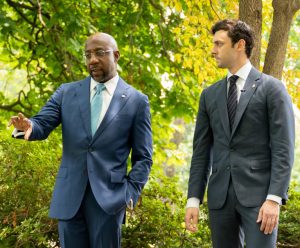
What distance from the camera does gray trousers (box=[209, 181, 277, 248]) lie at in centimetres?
352

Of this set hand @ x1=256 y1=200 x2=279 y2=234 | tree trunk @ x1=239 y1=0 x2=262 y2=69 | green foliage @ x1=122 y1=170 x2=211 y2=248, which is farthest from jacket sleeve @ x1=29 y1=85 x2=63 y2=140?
tree trunk @ x1=239 y1=0 x2=262 y2=69

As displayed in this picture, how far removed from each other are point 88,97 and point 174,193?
2.05 m

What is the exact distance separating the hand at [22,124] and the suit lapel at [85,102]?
37 cm

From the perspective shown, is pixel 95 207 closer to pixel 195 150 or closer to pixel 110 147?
pixel 110 147

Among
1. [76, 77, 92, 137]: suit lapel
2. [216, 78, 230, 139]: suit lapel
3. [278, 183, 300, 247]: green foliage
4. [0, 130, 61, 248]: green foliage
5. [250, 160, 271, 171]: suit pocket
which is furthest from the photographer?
[0, 130, 61, 248]: green foliage

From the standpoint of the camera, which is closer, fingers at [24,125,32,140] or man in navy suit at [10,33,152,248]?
fingers at [24,125,32,140]

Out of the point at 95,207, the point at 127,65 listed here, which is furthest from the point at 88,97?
the point at 127,65

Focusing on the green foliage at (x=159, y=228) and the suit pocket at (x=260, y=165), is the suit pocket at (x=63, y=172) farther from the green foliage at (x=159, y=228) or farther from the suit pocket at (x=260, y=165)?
the green foliage at (x=159, y=228)

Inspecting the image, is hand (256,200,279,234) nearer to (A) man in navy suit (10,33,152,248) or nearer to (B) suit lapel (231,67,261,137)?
(B) suit lapel (231,67,261,137)

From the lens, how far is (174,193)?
582 cm

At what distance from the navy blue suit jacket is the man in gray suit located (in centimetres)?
37

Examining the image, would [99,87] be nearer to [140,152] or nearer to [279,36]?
[140,152]

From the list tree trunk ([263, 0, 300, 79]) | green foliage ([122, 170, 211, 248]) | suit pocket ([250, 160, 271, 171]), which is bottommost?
green foliage ([122, 170, 211, 248])

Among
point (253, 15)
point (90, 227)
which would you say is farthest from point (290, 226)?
point (90, 227)
